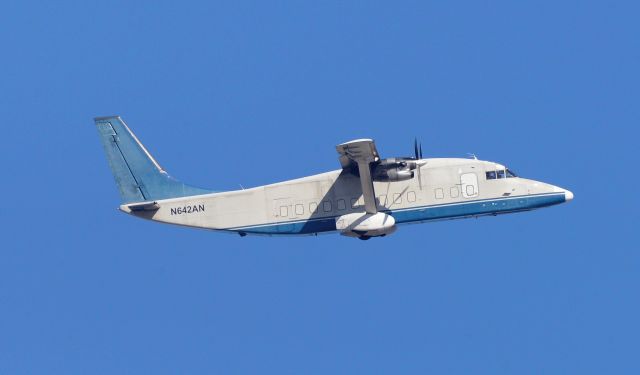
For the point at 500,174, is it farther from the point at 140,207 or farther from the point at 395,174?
the point at 140,207

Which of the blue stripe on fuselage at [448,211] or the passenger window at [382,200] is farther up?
A: the passenger window at [382,200]

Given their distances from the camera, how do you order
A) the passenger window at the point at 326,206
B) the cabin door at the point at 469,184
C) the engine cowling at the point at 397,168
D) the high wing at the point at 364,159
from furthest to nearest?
the passenger window at the point at 326,206 → the cabin door at the point at 469,184 → the engine cowling at the point at 397,168 → the high wing at the point at 364,159

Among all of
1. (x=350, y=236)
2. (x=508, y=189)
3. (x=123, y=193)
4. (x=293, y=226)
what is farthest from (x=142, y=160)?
(x=508, y=189)

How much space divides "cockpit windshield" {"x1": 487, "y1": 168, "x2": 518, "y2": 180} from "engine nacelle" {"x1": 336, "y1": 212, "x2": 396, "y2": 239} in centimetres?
406

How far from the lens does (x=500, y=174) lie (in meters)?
31.0

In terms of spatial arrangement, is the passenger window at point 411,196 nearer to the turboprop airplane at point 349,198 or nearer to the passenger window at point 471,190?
the turboprop airplane at point 349,198

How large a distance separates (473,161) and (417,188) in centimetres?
231

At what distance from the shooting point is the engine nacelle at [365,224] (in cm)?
2931

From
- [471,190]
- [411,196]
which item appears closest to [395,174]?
[411,196]

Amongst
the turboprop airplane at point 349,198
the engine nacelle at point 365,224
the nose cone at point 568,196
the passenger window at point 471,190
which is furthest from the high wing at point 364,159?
the nose cone at point 568,196

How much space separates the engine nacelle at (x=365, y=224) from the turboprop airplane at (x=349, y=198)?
37 mm

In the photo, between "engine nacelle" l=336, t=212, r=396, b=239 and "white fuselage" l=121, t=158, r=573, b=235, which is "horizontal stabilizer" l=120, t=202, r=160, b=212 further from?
"engine nacelle" l=336, t=212, r=396, b=239

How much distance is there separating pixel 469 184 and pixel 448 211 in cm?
123

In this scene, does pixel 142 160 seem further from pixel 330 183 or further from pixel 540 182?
pixel 540 182
